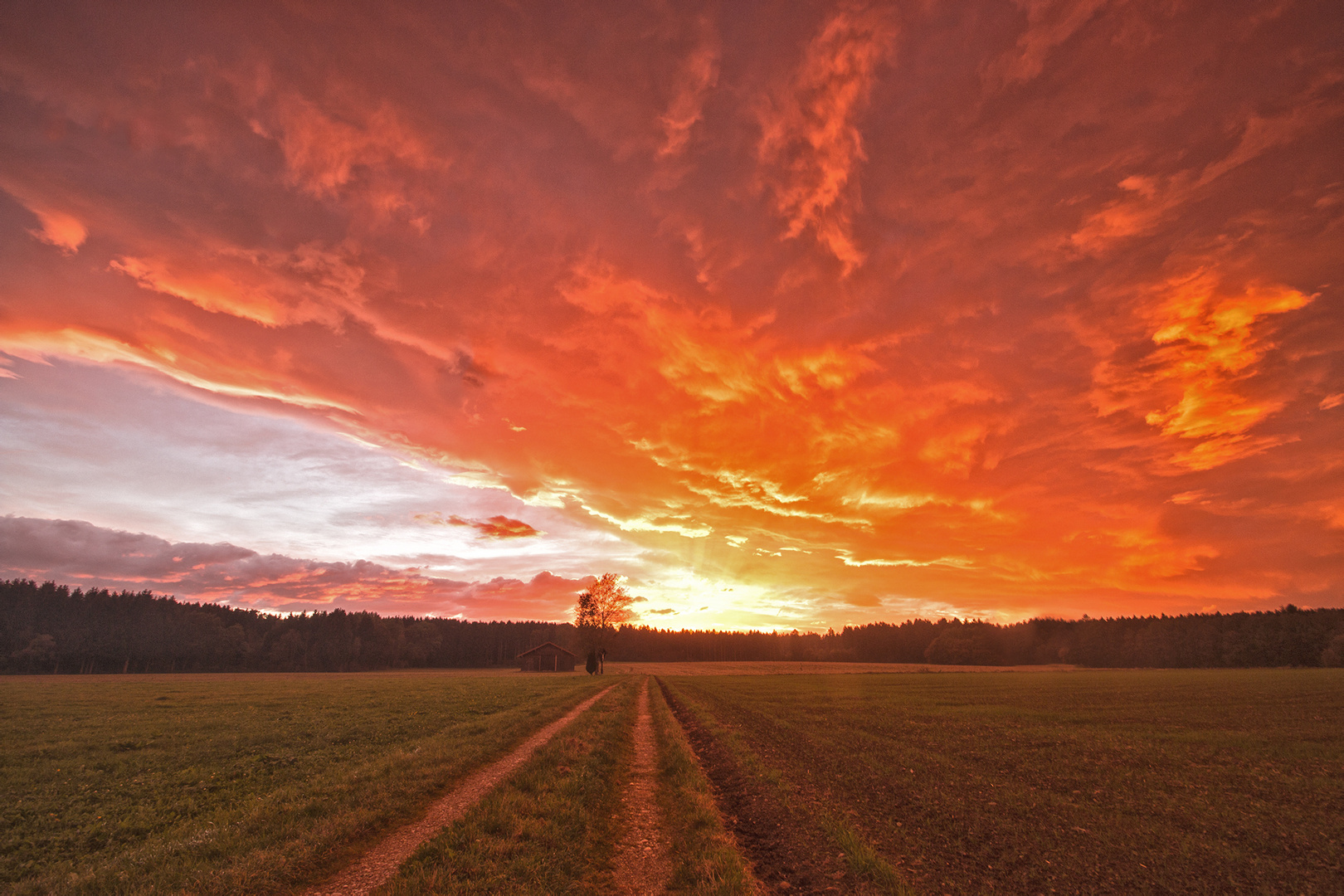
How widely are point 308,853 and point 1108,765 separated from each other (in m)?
24.7

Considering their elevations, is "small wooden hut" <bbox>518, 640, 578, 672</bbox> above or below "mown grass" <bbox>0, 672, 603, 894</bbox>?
below

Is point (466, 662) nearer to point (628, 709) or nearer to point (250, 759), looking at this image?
point (628, 709)

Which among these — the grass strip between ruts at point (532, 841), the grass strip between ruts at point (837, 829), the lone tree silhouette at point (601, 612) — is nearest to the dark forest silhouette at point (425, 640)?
the lone tree silhouette at point (601, 612)

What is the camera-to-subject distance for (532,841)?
10047mm

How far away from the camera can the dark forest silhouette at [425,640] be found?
108 metres

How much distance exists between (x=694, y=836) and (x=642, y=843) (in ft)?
3.55

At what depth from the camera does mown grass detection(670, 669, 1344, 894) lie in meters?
10.4

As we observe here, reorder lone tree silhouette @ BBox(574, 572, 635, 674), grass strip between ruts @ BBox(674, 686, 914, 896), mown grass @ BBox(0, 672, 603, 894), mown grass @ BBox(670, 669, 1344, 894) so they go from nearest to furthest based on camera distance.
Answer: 1. mown grass @ BBox(0, 672, 603, 894)
2. grass strip between ruts @ BBox(674, 686, 914, 896)
3. mown grass @ BBox(670, 669, 1344, 894)
4. lone tree silhouette @ BBox(574, 572, 635, 674)

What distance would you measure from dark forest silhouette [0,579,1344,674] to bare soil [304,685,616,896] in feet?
280

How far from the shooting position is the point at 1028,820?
13148 mm

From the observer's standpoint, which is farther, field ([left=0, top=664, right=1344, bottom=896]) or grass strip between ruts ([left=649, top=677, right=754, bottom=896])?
field ([left=0, top=664, right=1344, bottom=896])

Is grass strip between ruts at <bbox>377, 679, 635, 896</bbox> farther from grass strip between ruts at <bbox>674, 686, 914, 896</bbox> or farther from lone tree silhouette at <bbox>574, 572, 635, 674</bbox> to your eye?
lone tree silhouette at <bbox>574, 572, 635, 674</bbox>

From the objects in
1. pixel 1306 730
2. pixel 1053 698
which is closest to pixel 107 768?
pixel 1306 730

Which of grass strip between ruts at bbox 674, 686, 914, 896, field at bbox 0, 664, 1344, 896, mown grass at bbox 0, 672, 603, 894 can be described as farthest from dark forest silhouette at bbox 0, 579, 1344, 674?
grass strip between ruts at bbox 674, 686, 914, 896
